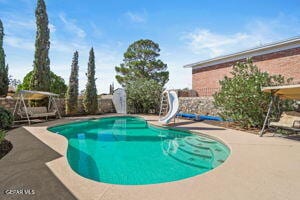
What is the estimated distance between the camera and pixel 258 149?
531 cm

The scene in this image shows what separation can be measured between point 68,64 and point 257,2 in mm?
14408

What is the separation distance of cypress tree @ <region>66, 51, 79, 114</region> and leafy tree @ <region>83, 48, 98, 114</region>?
935 mm

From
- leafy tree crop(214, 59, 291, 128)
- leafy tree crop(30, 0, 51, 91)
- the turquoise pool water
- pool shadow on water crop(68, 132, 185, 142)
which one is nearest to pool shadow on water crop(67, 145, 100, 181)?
the turquoise pool water

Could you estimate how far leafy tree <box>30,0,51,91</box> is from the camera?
46.6 ft

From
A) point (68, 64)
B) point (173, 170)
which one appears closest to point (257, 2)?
point (173, 170)

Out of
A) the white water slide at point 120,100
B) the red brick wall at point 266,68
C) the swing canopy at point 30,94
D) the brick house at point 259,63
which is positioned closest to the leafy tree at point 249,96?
the red brick wall at point 266,68

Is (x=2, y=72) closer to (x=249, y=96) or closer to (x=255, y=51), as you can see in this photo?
(x=249, y=96)

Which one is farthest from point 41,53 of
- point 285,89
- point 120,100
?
point 285,89

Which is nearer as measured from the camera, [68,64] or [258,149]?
[258,149]

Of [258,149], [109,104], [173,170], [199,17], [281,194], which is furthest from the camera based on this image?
[109,104]

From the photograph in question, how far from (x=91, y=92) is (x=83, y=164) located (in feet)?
41.2

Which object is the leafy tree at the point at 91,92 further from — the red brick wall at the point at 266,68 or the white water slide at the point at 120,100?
the red brick wall at the point at 266,68

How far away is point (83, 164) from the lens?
16.9 feet

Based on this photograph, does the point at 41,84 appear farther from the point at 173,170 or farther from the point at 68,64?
the point at 173,170
